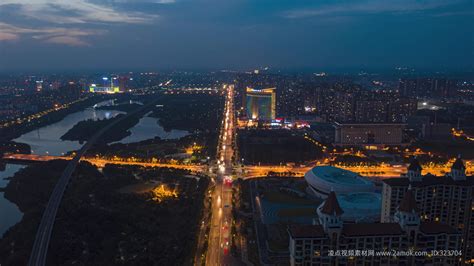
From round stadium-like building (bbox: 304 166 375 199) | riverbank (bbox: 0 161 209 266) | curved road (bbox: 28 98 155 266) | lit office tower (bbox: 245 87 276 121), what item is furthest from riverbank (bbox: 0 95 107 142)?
round stadium-like building (bbox: 304 166 375 199)

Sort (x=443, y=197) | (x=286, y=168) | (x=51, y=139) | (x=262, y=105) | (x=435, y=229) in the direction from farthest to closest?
(x=262, y=105), (x=51, y=139), (x=286, y=168), (x=443, y=197), (x=435, y=229)

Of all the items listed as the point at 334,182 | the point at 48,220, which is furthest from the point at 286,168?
the point at 48,220

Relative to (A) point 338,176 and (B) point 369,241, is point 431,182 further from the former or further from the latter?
(A) point 338,176

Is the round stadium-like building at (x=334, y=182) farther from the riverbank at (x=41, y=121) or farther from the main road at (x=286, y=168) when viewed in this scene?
the riverbank at (x=41, y=121)

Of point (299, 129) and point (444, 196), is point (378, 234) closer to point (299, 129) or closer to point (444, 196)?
point (444, 196)

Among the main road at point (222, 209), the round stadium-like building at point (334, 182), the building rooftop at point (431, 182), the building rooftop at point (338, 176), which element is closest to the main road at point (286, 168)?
the main road at point (222, 209)

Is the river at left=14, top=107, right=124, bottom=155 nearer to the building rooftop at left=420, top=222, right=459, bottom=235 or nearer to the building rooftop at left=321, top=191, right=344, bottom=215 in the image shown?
the building rooftop at left=321, top=191, right=344, bottom=215
